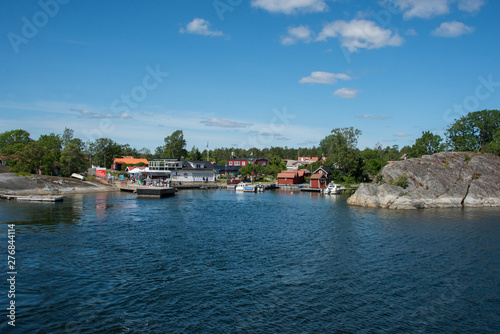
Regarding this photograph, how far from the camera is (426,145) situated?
87.7 meters

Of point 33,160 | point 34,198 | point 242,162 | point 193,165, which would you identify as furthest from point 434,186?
point 242,162

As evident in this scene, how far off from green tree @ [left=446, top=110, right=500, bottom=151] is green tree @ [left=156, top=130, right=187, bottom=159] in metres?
93.2

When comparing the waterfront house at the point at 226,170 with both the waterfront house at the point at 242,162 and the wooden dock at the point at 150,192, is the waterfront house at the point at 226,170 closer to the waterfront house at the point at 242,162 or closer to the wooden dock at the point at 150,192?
the waterfront house at the point at 242,162

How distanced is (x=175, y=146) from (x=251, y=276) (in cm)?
11723

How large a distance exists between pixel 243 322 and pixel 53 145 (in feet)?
354

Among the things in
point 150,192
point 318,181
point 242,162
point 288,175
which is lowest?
point 150,192

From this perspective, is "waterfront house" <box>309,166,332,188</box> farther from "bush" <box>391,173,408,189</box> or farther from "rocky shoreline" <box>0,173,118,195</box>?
"rocky shoreline" <box>0,173,118,195</box>

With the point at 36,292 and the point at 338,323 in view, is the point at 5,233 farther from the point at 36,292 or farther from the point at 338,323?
the point at 338,323

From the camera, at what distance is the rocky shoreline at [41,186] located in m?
60.2

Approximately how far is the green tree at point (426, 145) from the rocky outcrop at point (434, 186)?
80.6 feet

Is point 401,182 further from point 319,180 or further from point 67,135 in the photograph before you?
point 67,135

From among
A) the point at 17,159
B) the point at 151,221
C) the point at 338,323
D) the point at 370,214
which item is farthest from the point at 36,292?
the point at 17,159

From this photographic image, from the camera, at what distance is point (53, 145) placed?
104 metres

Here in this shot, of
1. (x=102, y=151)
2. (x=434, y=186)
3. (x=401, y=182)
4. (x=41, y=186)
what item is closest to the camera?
(x=401, y=182)
